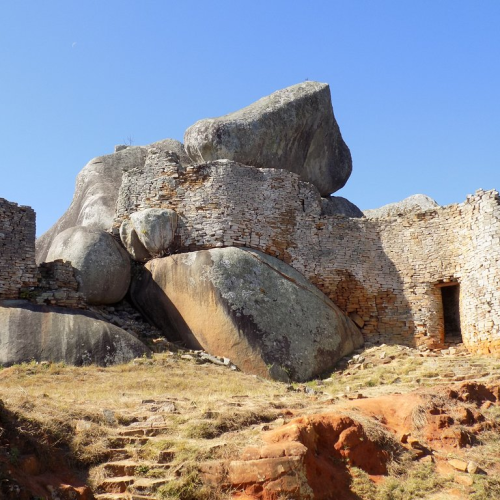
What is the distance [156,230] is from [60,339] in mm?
4644

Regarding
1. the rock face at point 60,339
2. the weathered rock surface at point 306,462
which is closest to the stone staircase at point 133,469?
the weathered rock surface at point 306,462

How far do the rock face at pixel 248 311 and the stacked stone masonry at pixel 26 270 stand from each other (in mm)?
2274

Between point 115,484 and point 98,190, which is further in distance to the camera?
point 98,190

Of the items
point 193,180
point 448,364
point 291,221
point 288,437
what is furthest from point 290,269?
point 288,437

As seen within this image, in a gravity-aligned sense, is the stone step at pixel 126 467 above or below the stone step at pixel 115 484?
above

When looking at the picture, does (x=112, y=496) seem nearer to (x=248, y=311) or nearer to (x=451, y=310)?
(x=248, y=311)

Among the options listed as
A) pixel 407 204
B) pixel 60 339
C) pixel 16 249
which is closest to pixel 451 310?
pixel 407 204

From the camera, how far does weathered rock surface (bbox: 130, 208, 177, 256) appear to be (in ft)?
60.0

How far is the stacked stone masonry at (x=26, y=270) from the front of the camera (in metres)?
15.8

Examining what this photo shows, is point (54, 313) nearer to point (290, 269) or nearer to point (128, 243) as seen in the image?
point (128, 243)

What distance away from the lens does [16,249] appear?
16.2 metres

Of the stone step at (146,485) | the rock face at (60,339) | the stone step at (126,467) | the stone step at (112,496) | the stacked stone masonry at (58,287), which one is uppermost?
the stacked stone masonry at (58,287)

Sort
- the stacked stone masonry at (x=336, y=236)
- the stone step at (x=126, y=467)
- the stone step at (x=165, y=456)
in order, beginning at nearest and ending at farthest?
the stone step at (x=126, y=467)
the stone step at (x=165, y=456)
the stacked stone masonry at (x=336, y=236)

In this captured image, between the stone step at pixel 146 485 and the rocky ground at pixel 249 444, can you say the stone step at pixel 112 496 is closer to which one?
the rocky ground at pixel 249 444
